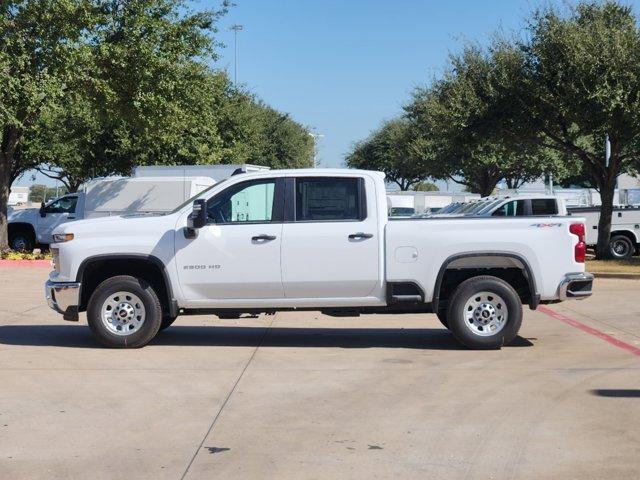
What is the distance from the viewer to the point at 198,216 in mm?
9625

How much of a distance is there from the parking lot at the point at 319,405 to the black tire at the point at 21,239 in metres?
17.7

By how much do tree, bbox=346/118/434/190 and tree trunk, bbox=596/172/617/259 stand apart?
Result: 25825 mm

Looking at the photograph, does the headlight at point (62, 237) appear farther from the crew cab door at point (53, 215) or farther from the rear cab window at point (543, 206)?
the crew cab door at point (53, 215)

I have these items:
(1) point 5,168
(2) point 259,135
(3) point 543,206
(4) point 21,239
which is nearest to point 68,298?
(3) point 543,206

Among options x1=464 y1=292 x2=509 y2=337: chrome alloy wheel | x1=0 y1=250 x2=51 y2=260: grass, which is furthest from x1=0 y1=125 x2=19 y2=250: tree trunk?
x1=464 y1=292 x2=509 y2=337: chrome alloy wheel

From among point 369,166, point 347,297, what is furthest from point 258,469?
point 369,166

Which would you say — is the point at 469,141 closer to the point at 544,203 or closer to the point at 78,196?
the point at 544,203

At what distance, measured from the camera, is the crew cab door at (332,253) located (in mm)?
9750

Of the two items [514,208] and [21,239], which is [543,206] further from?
[21,239]

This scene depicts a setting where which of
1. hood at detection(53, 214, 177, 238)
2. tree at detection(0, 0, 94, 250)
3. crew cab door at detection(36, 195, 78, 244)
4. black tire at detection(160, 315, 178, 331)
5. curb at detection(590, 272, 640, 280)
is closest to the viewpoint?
hood at detection(53, 214, 177, 238)

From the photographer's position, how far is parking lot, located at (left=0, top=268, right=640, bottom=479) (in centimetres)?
570

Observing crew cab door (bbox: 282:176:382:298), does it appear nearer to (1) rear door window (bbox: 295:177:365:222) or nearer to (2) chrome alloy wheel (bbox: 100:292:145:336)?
(1) rear door window (bbox: 295:177:365:222)

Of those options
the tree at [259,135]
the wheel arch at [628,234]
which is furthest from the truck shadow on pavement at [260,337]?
the tree at [259,135]

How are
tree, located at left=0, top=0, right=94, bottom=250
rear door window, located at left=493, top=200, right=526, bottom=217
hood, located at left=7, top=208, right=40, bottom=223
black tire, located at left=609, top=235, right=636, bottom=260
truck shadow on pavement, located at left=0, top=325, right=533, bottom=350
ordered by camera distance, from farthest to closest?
hood, located at left=7, top=208, right=40, bottom=223
black tire, located at left=609, top=235, right=636, bottom=260
rear door window, located at left=493, top=200, right=526, bottom=217
tree, located at left=0, top=0, right=94, bottom=250
truck shadow on pavement, located at left=0, top=325, right=533, bottom=350
